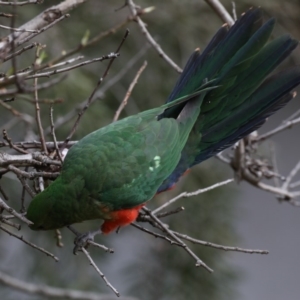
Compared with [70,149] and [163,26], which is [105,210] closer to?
[70,149]

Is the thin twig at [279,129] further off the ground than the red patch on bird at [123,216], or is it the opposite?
the red patch on bird at [123,216]

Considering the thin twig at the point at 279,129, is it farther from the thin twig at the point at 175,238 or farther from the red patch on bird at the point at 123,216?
the thin twig at the point at 175,238

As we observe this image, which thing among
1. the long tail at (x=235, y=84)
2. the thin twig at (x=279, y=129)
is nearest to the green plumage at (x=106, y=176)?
the long tail at (x=235, y=84)

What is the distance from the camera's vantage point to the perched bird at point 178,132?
7.07ft

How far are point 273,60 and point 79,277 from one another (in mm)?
1836

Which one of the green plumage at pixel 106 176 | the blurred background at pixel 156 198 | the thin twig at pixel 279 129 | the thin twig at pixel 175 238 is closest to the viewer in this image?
the thin twig at pixel 175 238

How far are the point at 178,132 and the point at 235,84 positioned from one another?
0.29 meters

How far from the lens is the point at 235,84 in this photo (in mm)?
2416

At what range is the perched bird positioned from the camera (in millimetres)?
2154

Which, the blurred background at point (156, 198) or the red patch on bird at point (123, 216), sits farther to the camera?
the blurred background at point (156, 198)

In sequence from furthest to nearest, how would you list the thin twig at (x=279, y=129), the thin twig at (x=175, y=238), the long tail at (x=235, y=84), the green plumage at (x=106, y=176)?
the thin twig at (x=279, y=129)
the long tail at (x=235, y=84)
the green plumage at (x=106, y=176)
the thin twig at (x=175, y=238)

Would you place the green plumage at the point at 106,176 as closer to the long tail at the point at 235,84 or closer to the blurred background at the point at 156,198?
the long tail at the point at 235,84

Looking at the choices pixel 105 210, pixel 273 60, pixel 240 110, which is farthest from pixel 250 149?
pixel 105 210

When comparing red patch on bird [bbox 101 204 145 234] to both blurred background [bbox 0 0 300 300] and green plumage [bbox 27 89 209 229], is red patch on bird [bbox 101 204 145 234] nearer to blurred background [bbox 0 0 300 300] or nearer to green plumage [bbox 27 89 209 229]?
green plumage [bbox 27 89 209 229]
